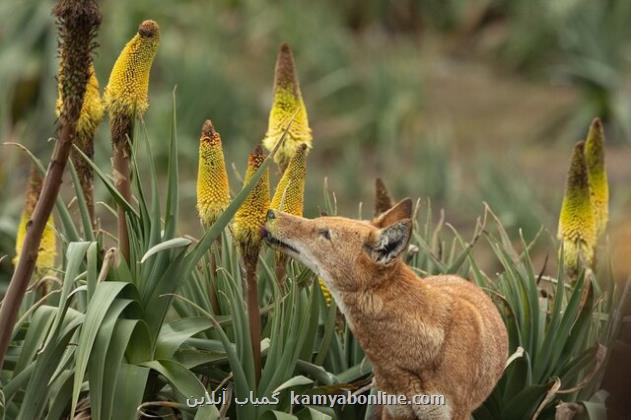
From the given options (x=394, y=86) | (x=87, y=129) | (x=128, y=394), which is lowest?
(x=128, y=394)

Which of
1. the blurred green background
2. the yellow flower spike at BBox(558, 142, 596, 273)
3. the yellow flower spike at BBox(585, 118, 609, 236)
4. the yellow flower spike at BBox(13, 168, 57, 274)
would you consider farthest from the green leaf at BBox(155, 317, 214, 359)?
the blurred green background

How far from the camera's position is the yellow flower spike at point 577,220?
4.16 meters

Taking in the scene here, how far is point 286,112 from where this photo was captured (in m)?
4.20

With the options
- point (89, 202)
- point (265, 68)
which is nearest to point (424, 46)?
point (265, 68)

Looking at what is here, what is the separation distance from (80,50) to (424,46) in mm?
12667

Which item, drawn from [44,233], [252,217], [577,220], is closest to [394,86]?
[44,233]

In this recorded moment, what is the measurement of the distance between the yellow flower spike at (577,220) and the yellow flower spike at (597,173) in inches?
5.7

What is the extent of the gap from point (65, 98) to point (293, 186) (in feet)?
2.45

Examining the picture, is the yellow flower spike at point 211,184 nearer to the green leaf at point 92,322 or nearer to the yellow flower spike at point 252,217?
the yellow flower spike at point 252,217

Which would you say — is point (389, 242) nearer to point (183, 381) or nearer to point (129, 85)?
point (183, 381)


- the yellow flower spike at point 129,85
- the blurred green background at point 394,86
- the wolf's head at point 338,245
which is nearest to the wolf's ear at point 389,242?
the wolf's head at point 338,245

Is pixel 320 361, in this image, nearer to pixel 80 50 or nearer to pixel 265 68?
pixel 80 50

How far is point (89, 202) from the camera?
4.10 m

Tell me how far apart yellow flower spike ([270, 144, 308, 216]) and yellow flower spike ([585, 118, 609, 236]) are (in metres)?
1.13
